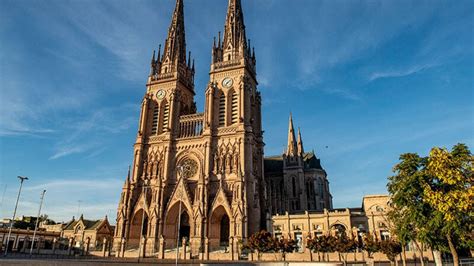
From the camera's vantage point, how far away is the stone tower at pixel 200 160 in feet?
175

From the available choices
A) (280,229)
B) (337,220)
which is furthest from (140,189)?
(337,220)

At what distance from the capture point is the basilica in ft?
174

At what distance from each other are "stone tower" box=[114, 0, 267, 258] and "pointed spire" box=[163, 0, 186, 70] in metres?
0.55

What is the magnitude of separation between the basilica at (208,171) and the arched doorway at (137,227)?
16 cm

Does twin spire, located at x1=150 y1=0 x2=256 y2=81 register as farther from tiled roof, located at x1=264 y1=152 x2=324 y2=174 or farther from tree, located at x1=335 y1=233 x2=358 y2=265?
tree, located at x1=335 y1=233 x2=358 y2=265

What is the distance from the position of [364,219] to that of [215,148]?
87.7 feet

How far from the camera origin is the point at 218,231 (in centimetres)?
5450

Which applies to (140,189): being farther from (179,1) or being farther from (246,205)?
(179,1)

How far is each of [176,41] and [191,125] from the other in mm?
21641

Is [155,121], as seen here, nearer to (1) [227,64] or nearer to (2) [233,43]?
(1) [227,64]

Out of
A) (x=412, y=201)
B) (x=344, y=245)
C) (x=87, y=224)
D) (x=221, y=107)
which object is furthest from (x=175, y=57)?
(x=412, y=201)

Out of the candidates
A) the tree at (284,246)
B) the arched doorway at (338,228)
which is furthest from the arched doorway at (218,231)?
the arched doorway at (338,228)

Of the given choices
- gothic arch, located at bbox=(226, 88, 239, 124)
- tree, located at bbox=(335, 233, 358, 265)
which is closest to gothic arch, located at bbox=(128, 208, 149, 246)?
gothic arch, located at bbox=(226, 88, 239, 124)

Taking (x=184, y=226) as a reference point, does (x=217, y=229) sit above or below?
below
